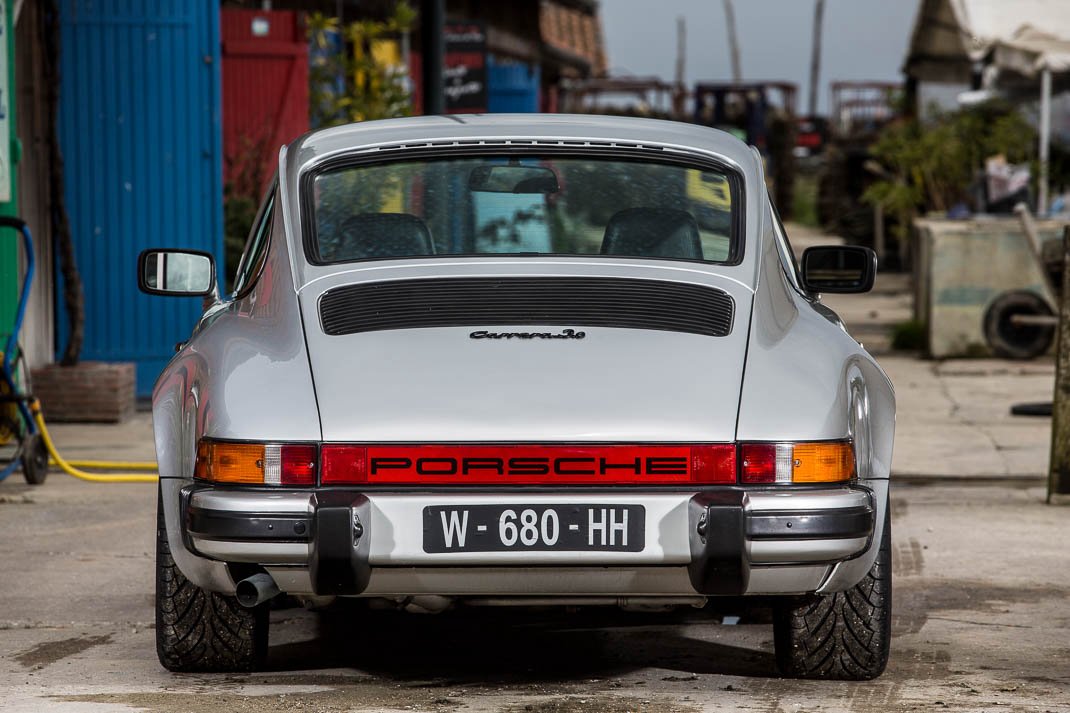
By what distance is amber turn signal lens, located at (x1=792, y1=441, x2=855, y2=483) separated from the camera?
4.09 meters

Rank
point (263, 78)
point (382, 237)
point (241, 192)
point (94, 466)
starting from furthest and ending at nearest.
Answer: point (263, 78) → point (241, 192) → point (94, 466) → point (382, 237)

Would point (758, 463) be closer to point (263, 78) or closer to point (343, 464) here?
point (343, 464)

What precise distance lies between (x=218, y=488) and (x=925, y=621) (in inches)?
94.0

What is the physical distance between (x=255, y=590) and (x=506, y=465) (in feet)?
2.11

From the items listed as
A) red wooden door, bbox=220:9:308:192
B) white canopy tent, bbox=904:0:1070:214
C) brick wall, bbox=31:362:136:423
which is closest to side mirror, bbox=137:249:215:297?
brick wall, bbox=31:362:136:423

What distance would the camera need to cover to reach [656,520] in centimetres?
402

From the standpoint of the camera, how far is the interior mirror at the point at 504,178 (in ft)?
16.6

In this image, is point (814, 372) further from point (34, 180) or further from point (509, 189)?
point (34, 180)

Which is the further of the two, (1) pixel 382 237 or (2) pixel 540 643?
(2) pixel 540 643

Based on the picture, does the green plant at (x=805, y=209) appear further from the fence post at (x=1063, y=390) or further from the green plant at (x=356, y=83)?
the fence post at (x=1063, y=390)

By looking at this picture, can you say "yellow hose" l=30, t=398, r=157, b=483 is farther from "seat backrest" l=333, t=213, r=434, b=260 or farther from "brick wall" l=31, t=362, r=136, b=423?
"seat backrest" l=333, t=213, r=434, b=260

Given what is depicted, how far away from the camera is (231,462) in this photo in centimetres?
412

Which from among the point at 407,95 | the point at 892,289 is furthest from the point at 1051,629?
the point at 892,289

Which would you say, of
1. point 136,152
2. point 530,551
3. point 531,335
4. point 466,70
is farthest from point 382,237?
point 466,70
